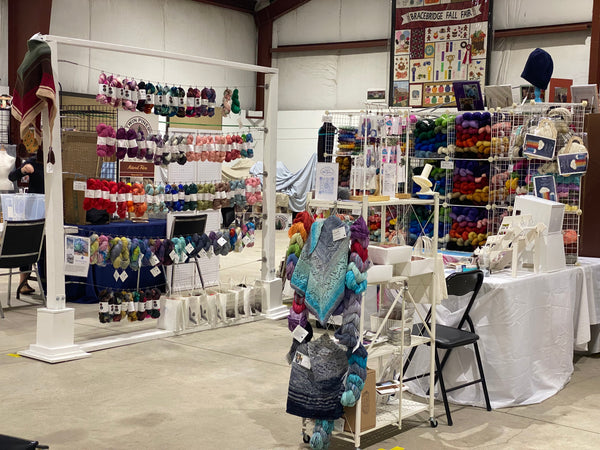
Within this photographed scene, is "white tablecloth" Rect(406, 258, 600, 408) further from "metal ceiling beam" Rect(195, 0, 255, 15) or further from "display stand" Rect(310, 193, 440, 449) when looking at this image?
"metal ceiling beam" Rect(195, 0, 255, 15)

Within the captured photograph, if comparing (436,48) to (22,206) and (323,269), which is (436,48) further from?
(323,269)

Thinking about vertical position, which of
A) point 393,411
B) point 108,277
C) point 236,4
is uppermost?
point 236,4

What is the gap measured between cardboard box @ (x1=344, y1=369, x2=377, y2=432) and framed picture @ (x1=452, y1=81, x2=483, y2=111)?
11.7 feet

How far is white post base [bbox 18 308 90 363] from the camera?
17.2 feet

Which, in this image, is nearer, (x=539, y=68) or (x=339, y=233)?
(x=339, y=233)

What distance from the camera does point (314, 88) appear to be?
15.5 m

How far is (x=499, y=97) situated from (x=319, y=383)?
3827 mm

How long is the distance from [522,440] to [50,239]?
11.2 ft

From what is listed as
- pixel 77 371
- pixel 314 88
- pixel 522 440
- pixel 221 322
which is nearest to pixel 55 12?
pixel 314 88

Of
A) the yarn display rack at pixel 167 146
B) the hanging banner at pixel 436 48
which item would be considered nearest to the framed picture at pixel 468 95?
the yarn display rack at pixel 167 146

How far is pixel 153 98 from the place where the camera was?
19.4 ft

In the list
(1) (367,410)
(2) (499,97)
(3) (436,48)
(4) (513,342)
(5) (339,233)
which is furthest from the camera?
(3) (436,48)

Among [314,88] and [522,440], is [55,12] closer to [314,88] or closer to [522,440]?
→ [314,88]

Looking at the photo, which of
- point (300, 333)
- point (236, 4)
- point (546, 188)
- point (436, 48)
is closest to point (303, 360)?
point (300, 333)
